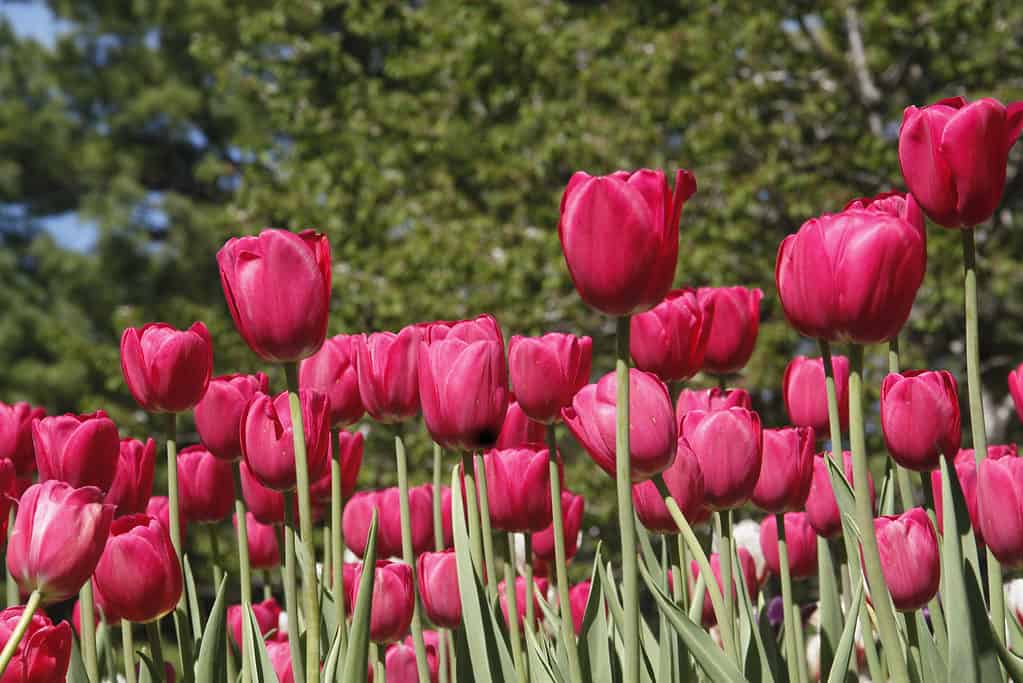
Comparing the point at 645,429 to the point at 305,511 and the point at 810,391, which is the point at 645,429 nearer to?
the point at 305,511

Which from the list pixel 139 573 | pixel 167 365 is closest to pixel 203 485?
pixel 167 365

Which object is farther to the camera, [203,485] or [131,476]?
[203,485]

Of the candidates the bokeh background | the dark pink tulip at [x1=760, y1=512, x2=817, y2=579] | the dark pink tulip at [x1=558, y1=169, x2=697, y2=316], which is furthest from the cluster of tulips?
the bokeh background

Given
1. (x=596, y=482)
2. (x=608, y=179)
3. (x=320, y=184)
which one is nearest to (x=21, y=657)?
(x=608, y=179)

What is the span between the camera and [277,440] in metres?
1.33

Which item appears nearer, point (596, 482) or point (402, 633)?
point (402, 633)

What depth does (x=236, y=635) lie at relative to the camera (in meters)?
1.95

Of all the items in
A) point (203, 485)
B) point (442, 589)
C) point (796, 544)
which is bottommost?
point (796, 544)

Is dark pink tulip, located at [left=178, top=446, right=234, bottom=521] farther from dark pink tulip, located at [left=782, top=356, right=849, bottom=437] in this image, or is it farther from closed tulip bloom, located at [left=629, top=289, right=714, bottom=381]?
dark pink tulip, located at [left=782, top=356, right=849, bottom=437]

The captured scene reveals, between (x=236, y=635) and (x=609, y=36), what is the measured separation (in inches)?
238

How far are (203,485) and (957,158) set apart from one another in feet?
3.60

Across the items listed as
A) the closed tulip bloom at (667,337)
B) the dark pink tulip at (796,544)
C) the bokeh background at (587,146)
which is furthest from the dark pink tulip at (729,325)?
the bokeh background at (587,146)

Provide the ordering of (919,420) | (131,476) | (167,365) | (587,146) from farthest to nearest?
(587,146)
(131,476)
(167,365)
(919,420)

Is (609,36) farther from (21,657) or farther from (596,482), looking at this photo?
(21,657)
